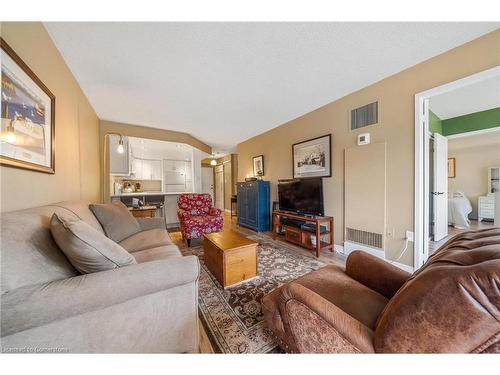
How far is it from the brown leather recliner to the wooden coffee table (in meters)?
0.81

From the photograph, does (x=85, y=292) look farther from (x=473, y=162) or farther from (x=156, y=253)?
(x=473, y=162)

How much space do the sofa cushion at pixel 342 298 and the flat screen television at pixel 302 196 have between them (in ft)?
5.50

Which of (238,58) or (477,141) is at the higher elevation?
(238,58)

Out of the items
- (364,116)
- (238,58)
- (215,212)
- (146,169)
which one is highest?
(238,58)

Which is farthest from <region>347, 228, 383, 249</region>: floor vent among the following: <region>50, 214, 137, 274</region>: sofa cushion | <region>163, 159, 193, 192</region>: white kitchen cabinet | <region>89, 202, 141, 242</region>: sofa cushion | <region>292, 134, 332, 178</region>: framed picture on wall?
<region>163, 159, 193, 192</region>: white kitchen cabinet

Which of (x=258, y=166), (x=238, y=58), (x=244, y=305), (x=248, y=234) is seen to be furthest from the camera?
(x=258, y=166)

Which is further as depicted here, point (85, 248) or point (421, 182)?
point (421, 182)

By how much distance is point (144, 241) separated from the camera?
1891mm

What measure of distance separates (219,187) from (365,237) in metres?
6.04

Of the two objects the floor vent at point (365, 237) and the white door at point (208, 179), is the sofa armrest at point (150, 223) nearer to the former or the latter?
the floor vent at point (365, 237)

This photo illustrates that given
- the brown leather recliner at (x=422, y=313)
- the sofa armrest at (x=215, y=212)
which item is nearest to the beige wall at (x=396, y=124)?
the brown leather recliner at (x=422, y=313)

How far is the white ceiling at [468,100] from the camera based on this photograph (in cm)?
250

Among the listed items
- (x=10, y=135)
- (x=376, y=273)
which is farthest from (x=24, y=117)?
(x=376, y=273)

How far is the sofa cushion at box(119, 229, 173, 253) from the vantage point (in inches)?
69.7
